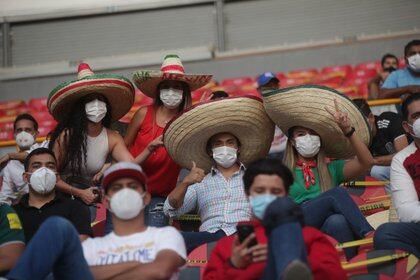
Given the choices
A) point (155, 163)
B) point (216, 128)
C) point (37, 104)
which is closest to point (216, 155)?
point (216, 128)

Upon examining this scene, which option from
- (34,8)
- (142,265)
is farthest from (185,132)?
(34,8)

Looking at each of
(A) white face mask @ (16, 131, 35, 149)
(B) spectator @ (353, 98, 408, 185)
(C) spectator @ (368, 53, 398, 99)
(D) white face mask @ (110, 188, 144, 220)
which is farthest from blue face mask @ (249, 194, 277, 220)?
(C) spectator @ (368, 53, 398, 99)

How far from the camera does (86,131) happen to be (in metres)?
6.88

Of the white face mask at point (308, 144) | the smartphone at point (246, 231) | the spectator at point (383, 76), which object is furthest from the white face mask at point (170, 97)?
the spectator at point (383, 76)

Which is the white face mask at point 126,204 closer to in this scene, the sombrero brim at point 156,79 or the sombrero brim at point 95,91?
the sombrero brim at point 95,91

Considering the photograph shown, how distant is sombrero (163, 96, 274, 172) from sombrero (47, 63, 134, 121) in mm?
621

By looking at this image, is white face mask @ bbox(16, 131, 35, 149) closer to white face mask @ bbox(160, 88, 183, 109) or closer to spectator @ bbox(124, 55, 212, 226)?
spectator @ bbox(124, 55, 212, 226)

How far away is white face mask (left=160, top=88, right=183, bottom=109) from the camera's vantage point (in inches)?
279

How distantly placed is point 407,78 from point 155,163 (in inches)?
137

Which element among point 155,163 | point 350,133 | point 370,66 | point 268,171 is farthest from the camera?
point 370,66

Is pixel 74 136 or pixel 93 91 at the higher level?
pixel 93 91

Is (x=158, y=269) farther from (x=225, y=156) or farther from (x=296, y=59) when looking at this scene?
(x=296, y=59)

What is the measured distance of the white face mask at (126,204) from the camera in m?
5.04

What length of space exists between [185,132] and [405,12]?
10.5 metres
